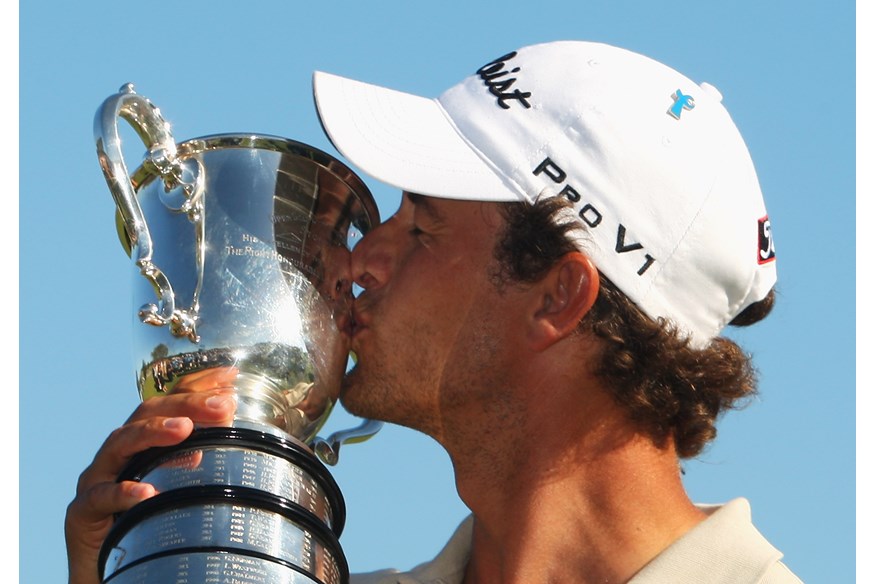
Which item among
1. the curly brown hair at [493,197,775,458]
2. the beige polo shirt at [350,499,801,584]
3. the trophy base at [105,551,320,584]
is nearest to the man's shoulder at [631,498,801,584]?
the beige polo shirt at [350,499,801,584]

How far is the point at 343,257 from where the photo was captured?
449 centimetres

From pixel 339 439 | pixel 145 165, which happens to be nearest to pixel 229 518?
pixel 339 439

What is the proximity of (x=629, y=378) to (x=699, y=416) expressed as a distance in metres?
0.28

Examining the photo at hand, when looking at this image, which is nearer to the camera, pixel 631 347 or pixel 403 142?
pixel 631 347

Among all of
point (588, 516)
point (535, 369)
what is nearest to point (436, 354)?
point (535, 369)

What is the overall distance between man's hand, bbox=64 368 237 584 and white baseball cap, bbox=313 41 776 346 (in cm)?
79

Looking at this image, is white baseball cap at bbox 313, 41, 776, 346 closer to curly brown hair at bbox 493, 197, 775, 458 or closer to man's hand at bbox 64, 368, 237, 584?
curly brown hair at bbox 493, 197, 775, 458

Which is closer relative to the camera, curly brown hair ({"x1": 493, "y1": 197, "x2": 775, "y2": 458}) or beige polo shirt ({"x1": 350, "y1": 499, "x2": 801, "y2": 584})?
beige polo shirt ({"x1": 350, "y1": 499, "x2": 801, "y2": 584})

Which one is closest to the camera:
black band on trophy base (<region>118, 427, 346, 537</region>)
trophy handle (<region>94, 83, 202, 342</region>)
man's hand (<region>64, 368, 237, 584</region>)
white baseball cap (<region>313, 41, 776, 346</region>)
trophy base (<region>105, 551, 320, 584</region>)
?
trophy base (<region>105, 551, 320, 584</region>)

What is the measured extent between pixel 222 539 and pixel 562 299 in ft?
4.31

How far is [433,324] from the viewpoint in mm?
4461

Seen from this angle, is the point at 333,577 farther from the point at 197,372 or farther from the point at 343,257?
the point at 343,257

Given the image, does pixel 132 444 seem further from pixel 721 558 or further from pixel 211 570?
pixel 721 558

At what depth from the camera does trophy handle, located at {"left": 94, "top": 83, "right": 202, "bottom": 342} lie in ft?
13.5
